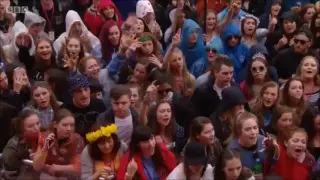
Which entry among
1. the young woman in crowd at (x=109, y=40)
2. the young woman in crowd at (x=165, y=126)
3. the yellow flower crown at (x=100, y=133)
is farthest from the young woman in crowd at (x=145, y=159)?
the young woman in crowd at (x=109, y=40)

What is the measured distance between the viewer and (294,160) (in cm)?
527

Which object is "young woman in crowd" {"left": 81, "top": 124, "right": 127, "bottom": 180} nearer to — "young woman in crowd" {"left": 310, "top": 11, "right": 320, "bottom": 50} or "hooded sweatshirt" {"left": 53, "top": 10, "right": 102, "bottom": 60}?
"hooded sweatshirt" {"left": 53, "top": 10, "right": 102, "bottom": 60}

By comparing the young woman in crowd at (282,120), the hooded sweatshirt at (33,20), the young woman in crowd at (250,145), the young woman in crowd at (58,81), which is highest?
the hooded sweatshirt at (33,20)

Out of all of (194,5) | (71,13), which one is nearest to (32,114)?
(71,13)

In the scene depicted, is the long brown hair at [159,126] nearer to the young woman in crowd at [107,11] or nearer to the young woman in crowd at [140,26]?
the young woman in crowd at [140,26]

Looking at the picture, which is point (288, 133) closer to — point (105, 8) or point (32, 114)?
point (32, 114)

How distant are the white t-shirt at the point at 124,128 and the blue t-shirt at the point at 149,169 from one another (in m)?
0.43

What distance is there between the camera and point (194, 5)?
28.9 ft

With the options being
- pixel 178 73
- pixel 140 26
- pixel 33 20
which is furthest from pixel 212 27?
pixel 33 20

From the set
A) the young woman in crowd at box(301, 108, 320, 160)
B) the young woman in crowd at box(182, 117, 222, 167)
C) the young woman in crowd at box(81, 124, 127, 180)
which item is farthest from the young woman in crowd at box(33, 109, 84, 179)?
the young woman in crowd at box(301, 108, 320, 160)

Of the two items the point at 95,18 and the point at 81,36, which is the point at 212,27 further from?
the point at 81,36

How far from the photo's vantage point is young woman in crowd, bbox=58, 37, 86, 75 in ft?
21.9

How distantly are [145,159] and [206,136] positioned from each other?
49 cm

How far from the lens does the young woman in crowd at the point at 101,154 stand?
16.5 feet
